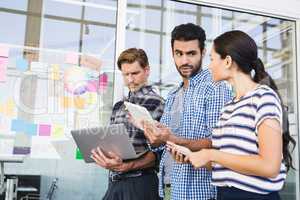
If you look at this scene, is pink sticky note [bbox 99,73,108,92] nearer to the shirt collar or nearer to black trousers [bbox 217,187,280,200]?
the shirt collar

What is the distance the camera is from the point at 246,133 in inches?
45.0

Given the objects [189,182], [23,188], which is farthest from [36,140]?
[189,182]

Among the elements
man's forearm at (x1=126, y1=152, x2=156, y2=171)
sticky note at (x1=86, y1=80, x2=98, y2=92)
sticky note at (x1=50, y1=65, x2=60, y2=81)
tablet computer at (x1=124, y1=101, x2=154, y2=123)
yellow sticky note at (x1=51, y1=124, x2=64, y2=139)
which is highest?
sticky note at (x1=50, y1=65, x2=60, y2=81)

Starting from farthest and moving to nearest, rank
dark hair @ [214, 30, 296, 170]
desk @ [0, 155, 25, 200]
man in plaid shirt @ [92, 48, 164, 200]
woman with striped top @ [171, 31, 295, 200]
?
desk @ [0, 155, 25, 200], man in plaid shirt @ [92, 48, 164, 200], dark hair @ [214, 30, 296, 170], woman with striped top @ [171, 31, 295, 200]

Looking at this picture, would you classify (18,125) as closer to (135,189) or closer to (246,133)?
(135,189)

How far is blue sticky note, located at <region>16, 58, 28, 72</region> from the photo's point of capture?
2104 mm

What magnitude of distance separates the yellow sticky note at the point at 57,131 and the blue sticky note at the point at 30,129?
10cm

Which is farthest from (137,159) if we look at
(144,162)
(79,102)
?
(79,102)

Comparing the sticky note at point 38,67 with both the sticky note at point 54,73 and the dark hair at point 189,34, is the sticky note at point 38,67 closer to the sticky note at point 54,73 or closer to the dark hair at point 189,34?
the sticky note at point 54,73

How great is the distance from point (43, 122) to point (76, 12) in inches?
28.0

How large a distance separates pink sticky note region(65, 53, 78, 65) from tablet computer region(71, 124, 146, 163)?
74 cm

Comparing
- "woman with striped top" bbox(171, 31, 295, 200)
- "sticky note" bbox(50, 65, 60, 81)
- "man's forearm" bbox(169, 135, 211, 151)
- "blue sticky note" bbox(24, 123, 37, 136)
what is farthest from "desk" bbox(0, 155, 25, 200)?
"woman with striped top" bbox(171, 31, 295, 200)

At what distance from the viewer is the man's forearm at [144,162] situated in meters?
1.62

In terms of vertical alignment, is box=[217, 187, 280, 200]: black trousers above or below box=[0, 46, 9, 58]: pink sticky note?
below
